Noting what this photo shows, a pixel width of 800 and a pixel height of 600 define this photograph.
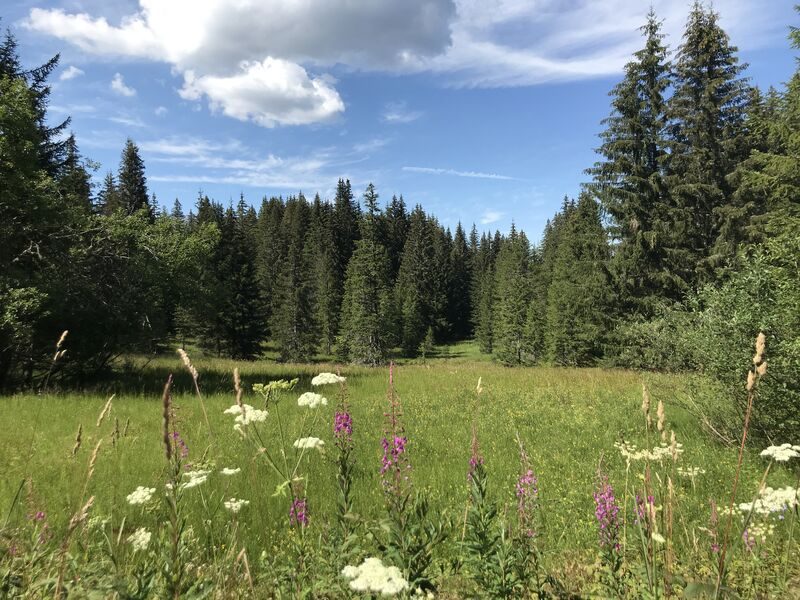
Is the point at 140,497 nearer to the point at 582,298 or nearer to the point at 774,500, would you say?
the point at 774,500

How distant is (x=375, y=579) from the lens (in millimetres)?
1606

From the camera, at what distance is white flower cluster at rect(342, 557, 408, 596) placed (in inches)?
60.0

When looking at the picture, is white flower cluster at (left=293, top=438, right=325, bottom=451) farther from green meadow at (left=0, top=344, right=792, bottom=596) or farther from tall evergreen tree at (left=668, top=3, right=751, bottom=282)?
tall evergreen tree at (left=668, top=3, right=751, bottom=282)

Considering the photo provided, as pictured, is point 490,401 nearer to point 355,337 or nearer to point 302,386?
point 302,386

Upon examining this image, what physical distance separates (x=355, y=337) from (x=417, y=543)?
1677 inches

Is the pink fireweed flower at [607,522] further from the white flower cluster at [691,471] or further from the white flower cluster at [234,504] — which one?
the white flower cluster at [234,504]

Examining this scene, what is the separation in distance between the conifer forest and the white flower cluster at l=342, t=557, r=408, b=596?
1cm

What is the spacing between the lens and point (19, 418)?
28.1 ft

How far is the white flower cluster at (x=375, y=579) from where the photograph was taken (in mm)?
1524

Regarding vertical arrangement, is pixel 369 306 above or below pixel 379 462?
above

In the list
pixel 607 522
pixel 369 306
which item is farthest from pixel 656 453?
pixel 369 306

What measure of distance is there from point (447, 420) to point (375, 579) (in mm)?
8602

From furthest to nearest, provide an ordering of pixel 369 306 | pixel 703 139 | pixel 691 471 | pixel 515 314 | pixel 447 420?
pixel 515 314, pixel 369 306, pixel 703 139, pixel 447 420, pixel 691 471

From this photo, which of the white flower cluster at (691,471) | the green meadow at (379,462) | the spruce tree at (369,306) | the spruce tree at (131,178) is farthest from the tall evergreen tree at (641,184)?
the spruce tree at (131,178)
